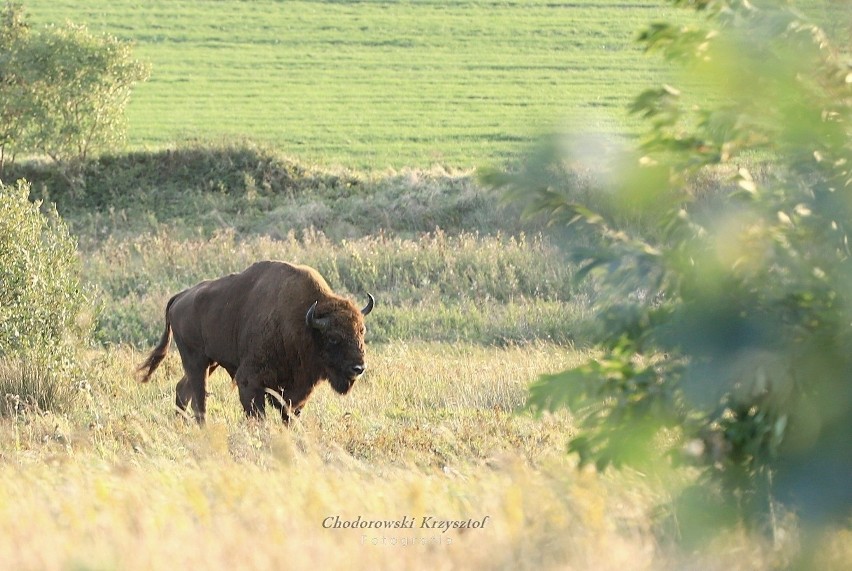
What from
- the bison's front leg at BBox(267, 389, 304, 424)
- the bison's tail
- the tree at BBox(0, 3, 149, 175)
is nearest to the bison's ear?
the bison's front leg at BBox(267, 389, 304, 424)

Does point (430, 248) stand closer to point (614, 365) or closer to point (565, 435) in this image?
point (565, 435)

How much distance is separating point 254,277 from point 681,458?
7.17 meters

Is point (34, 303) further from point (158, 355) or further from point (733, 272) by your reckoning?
point (733, 272)

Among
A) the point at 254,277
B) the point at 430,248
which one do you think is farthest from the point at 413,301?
the point at 254,277

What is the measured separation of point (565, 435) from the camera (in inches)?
375

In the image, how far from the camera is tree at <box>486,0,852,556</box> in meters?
4.01

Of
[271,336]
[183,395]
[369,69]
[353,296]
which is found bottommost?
[369,69]

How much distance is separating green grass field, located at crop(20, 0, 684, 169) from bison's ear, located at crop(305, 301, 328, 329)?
80.1ft

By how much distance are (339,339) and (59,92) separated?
2451 cm

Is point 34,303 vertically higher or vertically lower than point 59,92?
higher

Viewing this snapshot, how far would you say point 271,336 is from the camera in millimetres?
10531

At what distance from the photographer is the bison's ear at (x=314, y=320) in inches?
400

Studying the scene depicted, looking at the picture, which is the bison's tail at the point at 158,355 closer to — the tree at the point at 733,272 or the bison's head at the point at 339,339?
the bison's head at the point at 339,339

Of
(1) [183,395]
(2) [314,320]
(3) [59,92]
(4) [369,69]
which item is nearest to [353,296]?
(1) [183,395]
